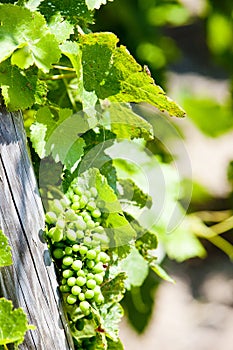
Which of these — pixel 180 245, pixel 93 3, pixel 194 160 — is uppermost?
pixel 93 3

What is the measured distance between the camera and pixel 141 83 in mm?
1021

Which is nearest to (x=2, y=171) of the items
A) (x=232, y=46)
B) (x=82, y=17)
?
(x=82, y=17)

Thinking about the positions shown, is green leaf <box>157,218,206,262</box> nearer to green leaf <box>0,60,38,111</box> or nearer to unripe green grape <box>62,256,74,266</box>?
unripe green grape <box>62,256,74,266</box>

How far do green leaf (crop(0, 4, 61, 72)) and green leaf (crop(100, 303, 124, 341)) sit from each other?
42 cm

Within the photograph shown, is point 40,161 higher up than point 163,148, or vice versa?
point 40,161

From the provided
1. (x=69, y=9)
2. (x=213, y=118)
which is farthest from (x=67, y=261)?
(x=213, y=118)

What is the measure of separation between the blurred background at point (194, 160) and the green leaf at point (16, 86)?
109cm

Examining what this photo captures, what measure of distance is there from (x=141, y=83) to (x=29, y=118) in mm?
254

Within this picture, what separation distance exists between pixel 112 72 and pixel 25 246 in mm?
270

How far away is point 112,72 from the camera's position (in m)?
1.03

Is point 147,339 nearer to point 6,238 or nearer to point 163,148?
point 163,148

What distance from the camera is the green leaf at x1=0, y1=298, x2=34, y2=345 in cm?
88

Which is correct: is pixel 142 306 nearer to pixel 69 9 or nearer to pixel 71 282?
pixel 71 282

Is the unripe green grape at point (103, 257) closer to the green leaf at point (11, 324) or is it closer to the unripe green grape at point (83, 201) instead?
the unripe green grape at point (83, 201)
